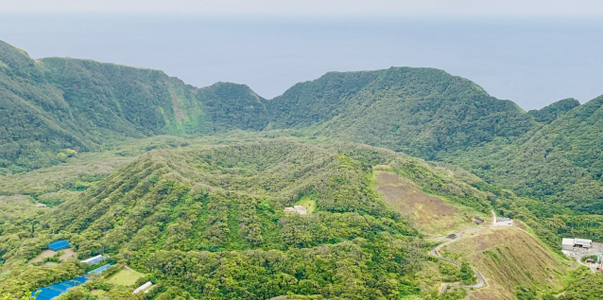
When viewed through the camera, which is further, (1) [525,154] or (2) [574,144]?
(1) [525,154]

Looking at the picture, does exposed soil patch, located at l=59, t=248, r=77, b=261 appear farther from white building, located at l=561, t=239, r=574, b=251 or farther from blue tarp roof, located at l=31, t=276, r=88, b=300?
white building, located at l=561, t=239, r=574, b=251

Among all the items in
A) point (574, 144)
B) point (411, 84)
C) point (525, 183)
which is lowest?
point (525, 183)

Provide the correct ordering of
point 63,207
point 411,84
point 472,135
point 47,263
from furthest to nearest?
point 411,84, point 472,135, point 63,207, point 47,263

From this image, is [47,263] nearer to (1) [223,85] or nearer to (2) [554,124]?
(2) [554,124]

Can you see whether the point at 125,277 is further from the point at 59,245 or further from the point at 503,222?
the point at 503,222

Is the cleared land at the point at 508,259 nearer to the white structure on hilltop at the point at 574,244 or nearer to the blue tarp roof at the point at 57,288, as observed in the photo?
the white structure on hilltop at the point at 574,244

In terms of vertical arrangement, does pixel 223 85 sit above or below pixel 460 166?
above

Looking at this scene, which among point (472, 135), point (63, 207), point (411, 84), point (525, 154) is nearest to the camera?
point (63, 207)

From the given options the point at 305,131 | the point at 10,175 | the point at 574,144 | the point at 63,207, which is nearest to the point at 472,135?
the point at 574,144
